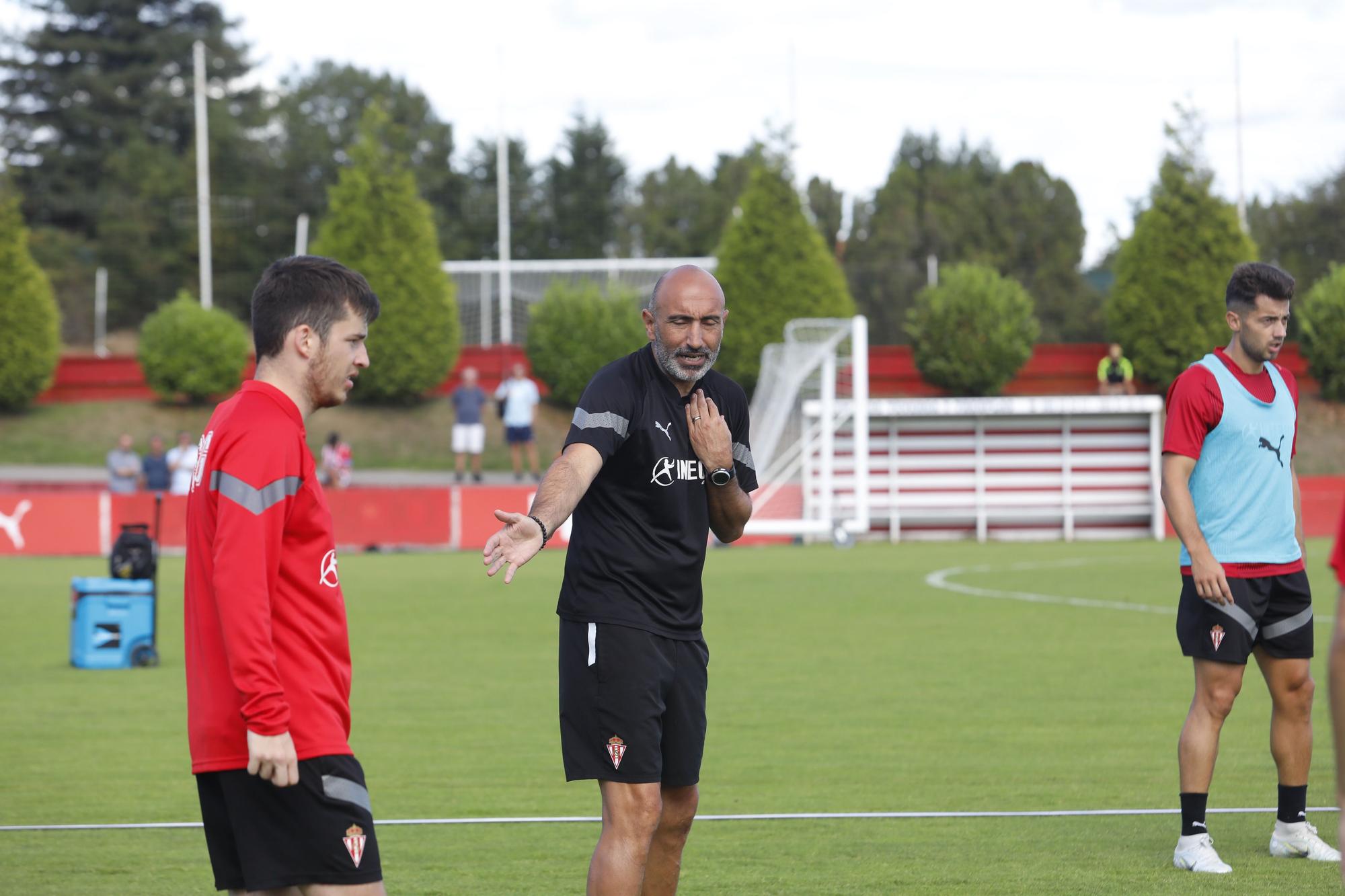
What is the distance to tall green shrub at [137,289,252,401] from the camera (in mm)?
40469

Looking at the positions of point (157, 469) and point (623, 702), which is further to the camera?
point (157, 469)

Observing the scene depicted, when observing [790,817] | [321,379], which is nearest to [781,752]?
[790,817]

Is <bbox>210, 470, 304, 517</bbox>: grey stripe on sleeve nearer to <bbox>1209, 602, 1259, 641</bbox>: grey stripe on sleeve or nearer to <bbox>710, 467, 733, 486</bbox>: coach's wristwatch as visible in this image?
<bbox>710, 467, 733, 486</bbox>: coach's wristwatch

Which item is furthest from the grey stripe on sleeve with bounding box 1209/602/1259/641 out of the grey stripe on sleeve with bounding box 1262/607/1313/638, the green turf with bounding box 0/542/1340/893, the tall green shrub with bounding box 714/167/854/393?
the tall green shrub with bounding box 714/167/854/393

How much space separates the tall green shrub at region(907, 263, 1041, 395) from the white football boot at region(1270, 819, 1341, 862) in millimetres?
33170

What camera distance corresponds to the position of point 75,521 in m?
27.2

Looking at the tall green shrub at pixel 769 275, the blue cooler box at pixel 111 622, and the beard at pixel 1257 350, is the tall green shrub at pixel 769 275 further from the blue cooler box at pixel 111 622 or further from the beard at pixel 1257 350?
the beard at pixel 1257 350

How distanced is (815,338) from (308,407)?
93.2ft

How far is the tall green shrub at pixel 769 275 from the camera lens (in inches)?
1564

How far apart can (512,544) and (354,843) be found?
3.42ft

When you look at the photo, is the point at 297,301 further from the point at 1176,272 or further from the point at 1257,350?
the point at 1176,272

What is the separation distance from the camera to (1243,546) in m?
6.50

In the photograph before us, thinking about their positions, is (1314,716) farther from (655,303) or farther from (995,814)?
(655,303)

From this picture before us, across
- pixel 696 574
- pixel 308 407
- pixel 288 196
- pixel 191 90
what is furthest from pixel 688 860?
pixel 191 90
